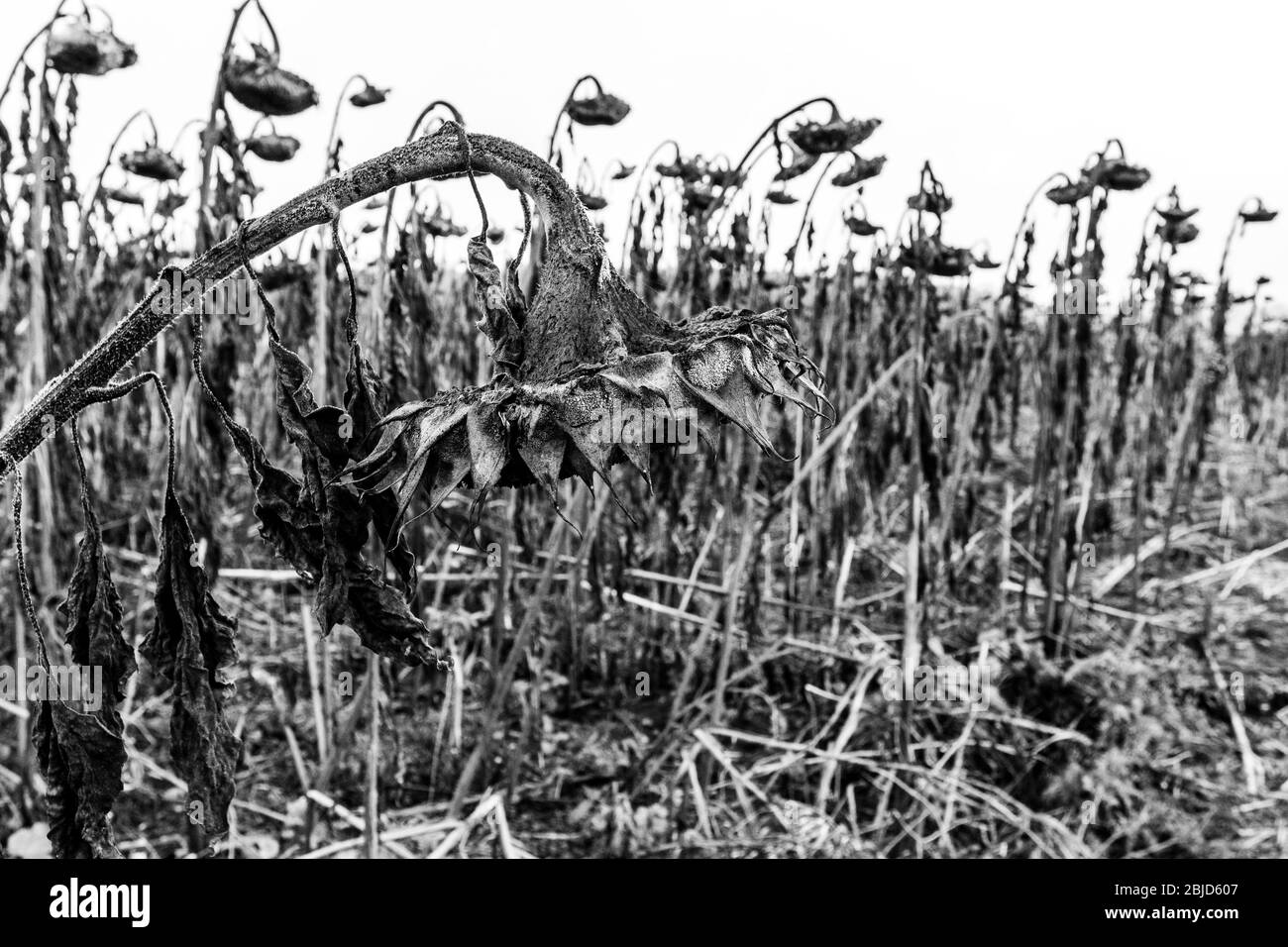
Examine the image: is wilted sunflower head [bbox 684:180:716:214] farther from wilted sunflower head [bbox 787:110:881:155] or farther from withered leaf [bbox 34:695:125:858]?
withered leaf [bbox 34:695:125:858]

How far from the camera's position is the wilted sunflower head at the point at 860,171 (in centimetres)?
227

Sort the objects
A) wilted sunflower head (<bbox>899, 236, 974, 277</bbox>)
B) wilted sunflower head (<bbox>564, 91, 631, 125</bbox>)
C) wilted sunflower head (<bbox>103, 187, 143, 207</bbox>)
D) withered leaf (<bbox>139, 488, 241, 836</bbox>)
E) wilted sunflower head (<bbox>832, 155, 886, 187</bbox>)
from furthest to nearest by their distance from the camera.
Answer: wilted sunflower head (<bbox>103, 187, 143, 207</bbox>) → wilted sunflower head (<bbox>899, 236, 974, 277</bbox>) → wilted sunflower head (<bbox>832, 155, 886, 187</bbox>) → wilted sunflower head (<bbox>564, 91, 631, 125</bbox>) → withered leaf (<bbox>139, 488, 241, 836</bbox>)

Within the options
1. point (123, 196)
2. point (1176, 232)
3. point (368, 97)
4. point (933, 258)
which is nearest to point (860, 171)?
point (933, 258)

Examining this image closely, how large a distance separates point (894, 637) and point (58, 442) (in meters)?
2.34

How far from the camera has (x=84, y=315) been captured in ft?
8.75

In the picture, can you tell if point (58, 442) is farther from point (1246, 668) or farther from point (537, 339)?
point (1246, 668)

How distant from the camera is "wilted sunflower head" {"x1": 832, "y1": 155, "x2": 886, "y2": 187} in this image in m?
2.27

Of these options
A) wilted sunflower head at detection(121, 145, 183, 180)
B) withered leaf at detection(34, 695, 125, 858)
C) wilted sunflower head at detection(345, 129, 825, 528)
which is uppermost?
wilted sunflower head at detection(121, 145, 183, 180)

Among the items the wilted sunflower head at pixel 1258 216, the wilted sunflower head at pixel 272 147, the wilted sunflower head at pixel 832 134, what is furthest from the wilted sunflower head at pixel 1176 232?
the wilted sunflower head at pixel 272 147

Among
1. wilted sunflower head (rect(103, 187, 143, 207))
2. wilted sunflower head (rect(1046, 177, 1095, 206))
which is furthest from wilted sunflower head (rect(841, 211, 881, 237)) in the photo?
wilted sunflower head (rect(103, 187, 143, 207))

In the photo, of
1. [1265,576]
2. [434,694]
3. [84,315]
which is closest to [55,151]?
[84,315]

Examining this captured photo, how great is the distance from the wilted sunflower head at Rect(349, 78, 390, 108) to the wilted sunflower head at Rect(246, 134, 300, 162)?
0.63 ft

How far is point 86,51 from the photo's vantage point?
2.08 metres

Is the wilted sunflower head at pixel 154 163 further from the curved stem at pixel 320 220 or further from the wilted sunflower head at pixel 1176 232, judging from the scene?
the wilted sunflower head at pixel 1176 232
